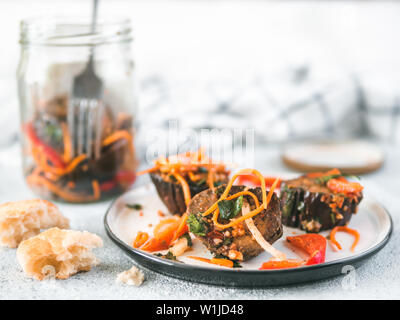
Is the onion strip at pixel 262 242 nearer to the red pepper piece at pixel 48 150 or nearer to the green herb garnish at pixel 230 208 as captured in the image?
the green herb garnish at pixel 230 208

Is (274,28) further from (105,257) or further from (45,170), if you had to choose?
(105,257)

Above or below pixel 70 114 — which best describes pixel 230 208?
below

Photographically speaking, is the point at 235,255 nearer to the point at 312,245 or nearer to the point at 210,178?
the point at 312,245

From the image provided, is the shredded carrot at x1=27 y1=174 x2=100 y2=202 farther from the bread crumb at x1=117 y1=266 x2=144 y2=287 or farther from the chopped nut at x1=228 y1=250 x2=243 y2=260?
the chopped nut at x1=228 y1=250 x2=243 y2=260

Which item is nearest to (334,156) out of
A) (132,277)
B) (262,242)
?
(262,242)

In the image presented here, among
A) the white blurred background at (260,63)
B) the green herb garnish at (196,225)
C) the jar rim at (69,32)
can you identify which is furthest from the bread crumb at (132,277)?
the white blurred background at (260,63)

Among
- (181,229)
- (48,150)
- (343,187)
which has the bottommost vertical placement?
(181,229)

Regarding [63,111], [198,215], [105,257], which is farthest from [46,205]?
[198,215]
